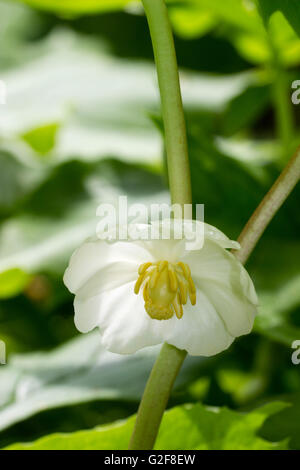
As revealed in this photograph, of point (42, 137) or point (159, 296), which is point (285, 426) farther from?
point (42, 137)

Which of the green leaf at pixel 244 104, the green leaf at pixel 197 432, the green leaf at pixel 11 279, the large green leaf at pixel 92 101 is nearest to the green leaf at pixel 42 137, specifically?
the large green leaf at pixel 92 101

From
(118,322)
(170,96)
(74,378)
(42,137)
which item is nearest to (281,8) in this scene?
(170,96)

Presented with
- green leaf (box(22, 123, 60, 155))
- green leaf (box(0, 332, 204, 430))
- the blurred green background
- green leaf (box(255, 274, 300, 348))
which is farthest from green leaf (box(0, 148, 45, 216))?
green leaf (box(255, 274, 300, 348))

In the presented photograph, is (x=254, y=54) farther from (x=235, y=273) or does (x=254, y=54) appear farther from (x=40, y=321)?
(x=235, y=273)

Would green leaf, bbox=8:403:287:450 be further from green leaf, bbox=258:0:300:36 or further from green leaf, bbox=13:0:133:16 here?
green leaf, bbox=13:0:133:16

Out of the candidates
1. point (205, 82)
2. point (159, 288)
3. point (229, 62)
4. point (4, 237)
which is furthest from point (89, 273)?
point (229, 62)

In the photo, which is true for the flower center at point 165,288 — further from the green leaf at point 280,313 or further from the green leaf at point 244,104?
the green leaf at point 244,104
